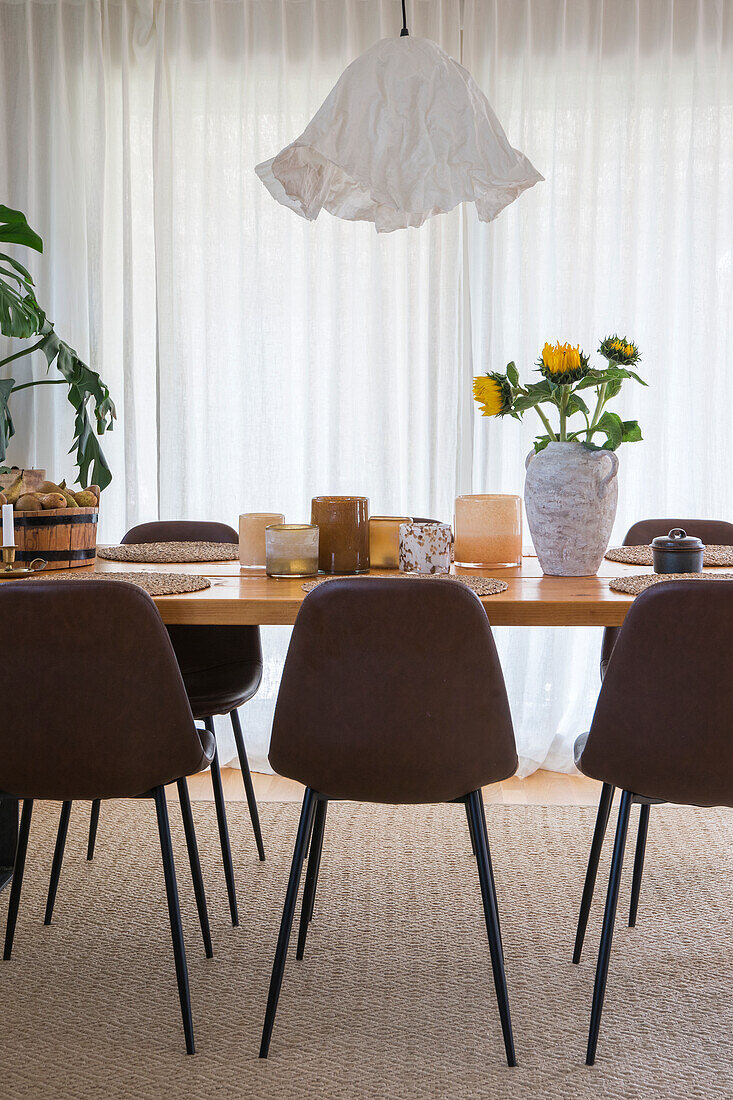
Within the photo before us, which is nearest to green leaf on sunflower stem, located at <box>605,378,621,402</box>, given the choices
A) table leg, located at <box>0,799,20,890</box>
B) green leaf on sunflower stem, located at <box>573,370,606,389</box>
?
green leaf on sunflower stem, located at <box>573,370,606,389</box>

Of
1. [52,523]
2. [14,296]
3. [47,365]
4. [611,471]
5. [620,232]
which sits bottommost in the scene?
[52,523]

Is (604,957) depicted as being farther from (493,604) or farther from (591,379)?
(591,379)

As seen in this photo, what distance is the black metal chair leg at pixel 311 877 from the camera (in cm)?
208

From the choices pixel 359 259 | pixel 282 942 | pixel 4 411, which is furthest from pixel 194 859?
pixel 359 259

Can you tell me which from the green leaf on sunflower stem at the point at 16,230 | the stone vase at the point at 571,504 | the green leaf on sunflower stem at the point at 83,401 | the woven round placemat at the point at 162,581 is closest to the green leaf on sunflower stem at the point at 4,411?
the green leaf on sunflower stem at the point at 83,401

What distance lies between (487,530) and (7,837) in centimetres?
141

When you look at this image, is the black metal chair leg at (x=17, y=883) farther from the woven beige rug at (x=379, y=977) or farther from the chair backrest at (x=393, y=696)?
the chair backrest at (x=393, y=696)

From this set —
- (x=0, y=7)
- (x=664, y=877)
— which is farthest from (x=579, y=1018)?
(x=0, y=7)

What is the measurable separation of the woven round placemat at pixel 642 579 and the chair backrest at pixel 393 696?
0.36m

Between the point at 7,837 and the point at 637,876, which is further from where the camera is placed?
the point at 7,837

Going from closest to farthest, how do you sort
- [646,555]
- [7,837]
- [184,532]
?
[646,555] < [7,837] < [184,532]

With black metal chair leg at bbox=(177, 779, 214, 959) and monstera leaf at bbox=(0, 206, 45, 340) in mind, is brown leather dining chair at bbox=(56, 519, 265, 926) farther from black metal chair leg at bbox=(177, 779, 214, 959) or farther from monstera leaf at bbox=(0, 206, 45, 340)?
monstera leaf at bbox=(0, 206, 45, 340)

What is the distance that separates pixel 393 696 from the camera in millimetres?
1636

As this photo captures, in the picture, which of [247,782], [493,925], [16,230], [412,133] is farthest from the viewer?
[16,230]
